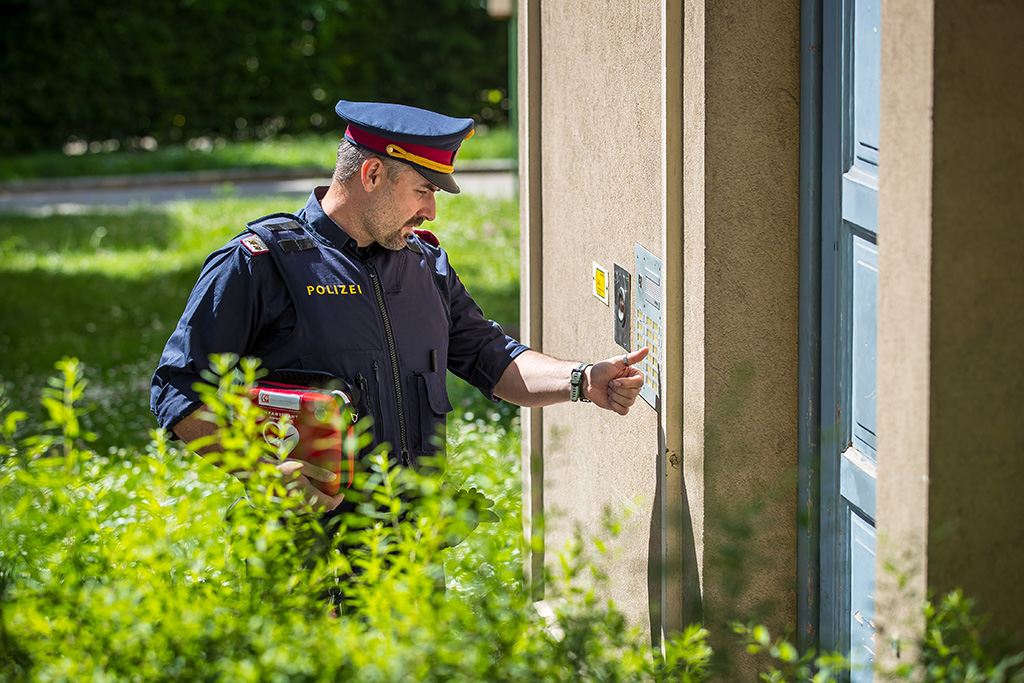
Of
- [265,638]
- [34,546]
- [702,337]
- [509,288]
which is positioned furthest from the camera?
[509,288]

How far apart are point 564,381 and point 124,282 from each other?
8958 mm

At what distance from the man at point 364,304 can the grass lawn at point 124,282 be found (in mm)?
2768

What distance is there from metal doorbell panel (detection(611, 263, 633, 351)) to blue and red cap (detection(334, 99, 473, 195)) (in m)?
0.47

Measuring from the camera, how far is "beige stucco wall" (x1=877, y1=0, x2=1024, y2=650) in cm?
175

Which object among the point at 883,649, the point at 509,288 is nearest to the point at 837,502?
the point at 883,649

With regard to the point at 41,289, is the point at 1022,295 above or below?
above

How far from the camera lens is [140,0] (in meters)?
21.5

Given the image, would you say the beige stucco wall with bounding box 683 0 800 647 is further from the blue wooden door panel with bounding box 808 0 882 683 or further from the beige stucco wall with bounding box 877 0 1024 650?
the beige stucco wall with bounding box 877 0 1024 650

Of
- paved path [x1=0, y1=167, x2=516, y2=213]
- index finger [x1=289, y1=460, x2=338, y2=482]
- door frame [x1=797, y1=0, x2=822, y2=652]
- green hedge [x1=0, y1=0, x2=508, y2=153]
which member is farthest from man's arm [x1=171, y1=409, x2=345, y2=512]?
green hedge [x1=0, y1=0, x2=508, y2=153]

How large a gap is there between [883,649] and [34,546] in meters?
1.50

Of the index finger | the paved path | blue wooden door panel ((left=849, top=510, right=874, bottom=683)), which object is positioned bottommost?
the paved path

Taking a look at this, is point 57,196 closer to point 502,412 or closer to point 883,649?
point 502,412

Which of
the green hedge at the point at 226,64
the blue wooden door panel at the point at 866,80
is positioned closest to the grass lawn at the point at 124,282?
the blue wooden door panel at the point at 866,80

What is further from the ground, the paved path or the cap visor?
the cap visor
